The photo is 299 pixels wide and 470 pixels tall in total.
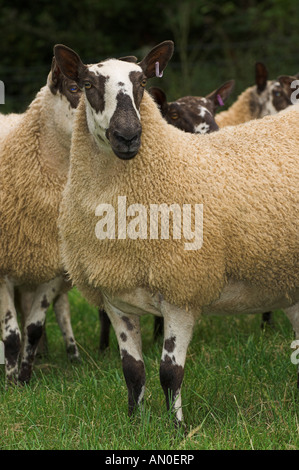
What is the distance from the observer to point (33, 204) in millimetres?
4758

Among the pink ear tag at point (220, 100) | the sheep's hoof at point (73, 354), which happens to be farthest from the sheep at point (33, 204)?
the pink ear tag at point (220, 100)

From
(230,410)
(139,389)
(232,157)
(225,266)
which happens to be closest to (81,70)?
(232,157)

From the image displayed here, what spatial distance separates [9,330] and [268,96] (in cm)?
350

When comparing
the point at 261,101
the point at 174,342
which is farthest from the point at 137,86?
the point at 261,101

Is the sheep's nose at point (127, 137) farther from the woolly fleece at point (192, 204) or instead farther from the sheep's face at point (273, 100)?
the sheep's face at point (273, 100)

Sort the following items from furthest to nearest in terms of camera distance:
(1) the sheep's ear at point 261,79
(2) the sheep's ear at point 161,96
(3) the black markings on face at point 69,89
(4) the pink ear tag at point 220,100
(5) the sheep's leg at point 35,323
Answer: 1. (1) the sheep's ear at point 261,79
2. (4) the pink ear tag at point 220,100
3. (2) the sheep's ear at point 161,96
4. (5) the sheep's leg at point 35,323
5. (3) the black markings on face at point 69,89

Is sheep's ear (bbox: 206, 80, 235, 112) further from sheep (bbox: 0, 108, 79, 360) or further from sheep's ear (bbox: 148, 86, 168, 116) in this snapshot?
sheep (bbox: 0, 108, 79, 360)

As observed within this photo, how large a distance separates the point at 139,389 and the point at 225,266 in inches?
31.8

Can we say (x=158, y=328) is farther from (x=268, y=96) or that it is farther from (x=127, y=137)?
(x=268, y=96)

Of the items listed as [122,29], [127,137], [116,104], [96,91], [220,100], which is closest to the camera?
[127,137]

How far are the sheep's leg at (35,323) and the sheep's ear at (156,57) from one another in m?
1.76

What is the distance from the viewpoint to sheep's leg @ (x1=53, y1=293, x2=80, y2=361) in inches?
221

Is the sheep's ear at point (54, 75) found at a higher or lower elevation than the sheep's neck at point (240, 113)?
lower

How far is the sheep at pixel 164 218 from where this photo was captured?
11.6 feet
